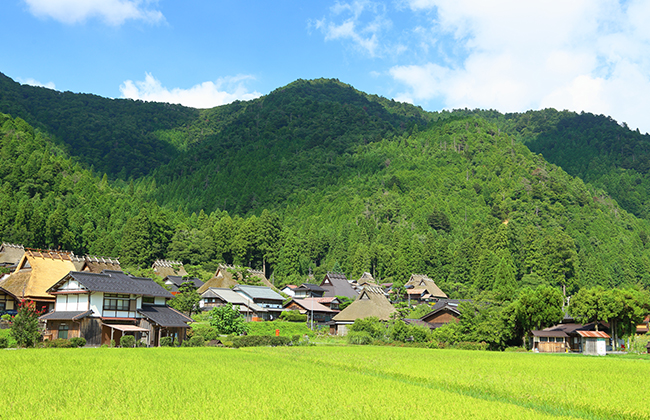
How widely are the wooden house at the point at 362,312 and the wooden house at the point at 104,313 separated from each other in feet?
77.2

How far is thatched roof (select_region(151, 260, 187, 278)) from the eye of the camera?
88625mm

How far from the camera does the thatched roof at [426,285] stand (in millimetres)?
90981

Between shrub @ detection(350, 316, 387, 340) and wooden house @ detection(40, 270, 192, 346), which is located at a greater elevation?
wooden house @ detection(40, 270, 192, 346)

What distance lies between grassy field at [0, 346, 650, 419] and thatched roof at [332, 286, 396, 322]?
33560mm

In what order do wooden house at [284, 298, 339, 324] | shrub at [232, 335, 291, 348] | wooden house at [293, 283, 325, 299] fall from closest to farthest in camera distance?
shrub at [232, 335, 291, 348]
wooden house at [284, 298, 339, 324]
wooden house at [293, 283, 325, 299]

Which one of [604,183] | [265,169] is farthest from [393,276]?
[604,183]

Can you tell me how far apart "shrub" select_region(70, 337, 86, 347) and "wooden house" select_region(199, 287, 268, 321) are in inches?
1222

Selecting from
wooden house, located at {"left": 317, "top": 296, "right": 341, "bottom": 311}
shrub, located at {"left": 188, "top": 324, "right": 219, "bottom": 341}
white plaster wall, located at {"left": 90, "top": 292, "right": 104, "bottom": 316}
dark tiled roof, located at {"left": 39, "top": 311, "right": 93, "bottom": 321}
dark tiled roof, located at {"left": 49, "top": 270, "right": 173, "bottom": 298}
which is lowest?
shrub, located at {"left": 188, "top": 324, "right": 219, "bottom": 341}

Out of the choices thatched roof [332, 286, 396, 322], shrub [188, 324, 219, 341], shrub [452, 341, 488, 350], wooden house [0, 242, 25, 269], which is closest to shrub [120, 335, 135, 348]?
shrub [188, 324, 219, 341]

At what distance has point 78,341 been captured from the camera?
124 ft

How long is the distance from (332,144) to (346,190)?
5142cm

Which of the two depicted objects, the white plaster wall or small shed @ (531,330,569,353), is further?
small shed @ (531,330,569,353)

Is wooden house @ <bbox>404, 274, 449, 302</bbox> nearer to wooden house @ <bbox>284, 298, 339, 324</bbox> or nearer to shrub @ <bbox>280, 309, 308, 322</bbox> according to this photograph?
wooden house @ <bbox>284, 298, 339, 324</bbox>

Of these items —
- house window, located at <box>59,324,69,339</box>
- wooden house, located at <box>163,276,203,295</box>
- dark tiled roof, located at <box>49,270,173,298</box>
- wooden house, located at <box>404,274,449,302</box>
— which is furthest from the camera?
wooden house, located at <box>404,274,449,302</box>
